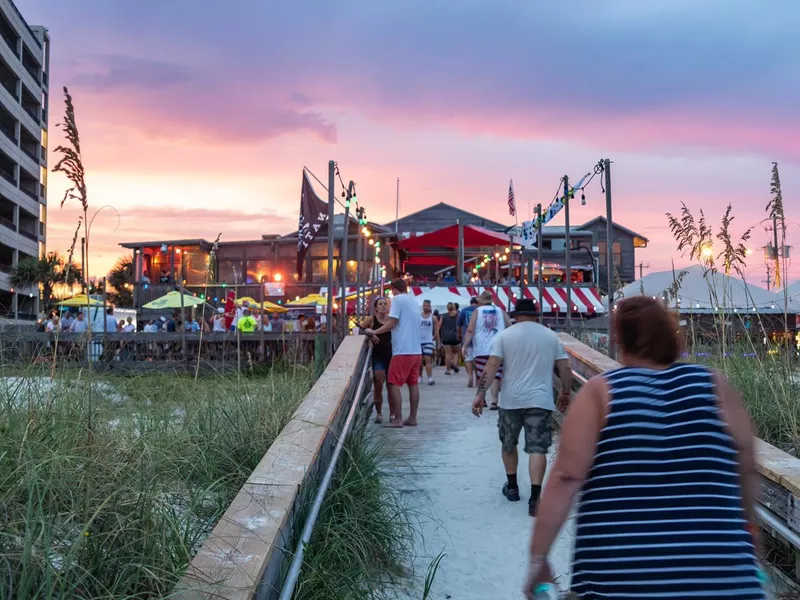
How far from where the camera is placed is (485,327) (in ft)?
36.1

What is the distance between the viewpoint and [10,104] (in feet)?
152

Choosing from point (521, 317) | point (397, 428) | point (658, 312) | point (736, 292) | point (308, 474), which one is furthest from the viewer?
point (736, 292)

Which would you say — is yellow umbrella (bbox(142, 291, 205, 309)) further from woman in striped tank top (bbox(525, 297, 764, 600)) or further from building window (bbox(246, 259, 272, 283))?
woman in striped tank top (bbox(525, 297, 764, 600))

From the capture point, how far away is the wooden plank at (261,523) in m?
2.82

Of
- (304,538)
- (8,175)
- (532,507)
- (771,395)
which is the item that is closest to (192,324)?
(532,507)

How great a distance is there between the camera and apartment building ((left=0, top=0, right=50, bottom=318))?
4591cm

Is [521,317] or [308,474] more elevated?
[521,317]

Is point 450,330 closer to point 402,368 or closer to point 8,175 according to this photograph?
point 402,368

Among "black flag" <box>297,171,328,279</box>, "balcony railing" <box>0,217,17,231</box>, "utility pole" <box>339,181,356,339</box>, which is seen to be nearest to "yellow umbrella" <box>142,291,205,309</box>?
"utility pole" <box>339,181,356,339</box>

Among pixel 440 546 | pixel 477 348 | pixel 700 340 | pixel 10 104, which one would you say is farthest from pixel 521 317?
pixel 10 104

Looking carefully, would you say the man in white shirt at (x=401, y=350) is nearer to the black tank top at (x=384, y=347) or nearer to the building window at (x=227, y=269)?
the black tank top at (x=384, y=347)

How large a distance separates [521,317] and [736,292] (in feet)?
25.5

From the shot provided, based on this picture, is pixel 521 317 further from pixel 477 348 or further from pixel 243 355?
pixel 243 355

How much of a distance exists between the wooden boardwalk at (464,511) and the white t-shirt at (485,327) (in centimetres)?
138
